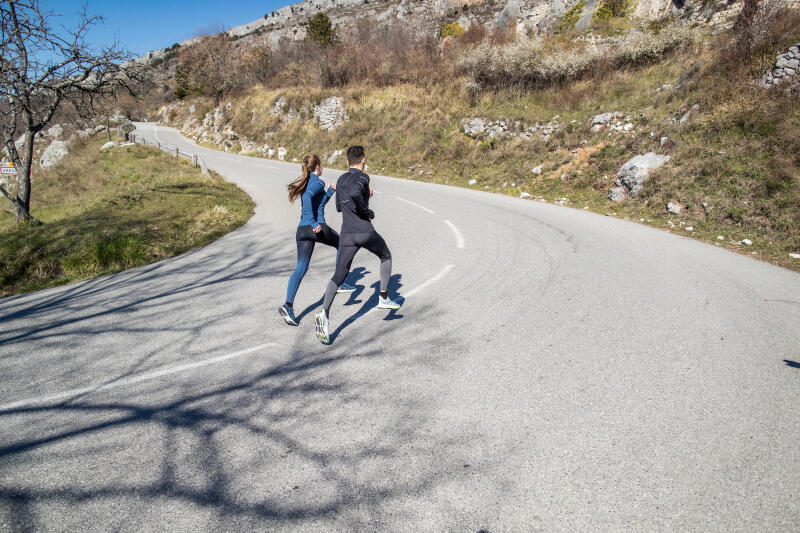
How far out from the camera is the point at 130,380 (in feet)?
12.0

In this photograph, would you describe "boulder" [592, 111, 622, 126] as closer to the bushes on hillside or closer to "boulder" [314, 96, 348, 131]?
the bushes on hillside

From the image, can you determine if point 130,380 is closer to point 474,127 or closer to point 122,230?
point 122,230

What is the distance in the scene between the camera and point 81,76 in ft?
37.8

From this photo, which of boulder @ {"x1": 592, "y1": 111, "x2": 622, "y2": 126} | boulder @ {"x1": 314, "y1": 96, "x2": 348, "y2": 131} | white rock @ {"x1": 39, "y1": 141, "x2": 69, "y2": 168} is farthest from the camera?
white rock @ {"x1": 39, "y1": 141, "x2": 69, "y2": 168}

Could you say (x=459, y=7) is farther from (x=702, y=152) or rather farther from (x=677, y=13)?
(x=702, y=152)

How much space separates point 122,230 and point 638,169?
1428 centimetres

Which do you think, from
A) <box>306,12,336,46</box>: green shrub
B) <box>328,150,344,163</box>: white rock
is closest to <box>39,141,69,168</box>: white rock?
<box>328,150,344,163</box>: white rock

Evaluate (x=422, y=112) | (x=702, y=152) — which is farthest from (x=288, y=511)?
(x=422, y=112)

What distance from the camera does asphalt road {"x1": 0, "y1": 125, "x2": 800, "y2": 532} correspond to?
7.59 ft

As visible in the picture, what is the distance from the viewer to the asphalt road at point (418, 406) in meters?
2.31

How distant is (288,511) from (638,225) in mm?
10376

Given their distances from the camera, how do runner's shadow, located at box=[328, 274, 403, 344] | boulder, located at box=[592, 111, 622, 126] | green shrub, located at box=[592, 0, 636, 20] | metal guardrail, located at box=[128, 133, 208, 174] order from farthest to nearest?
green shrub, located at box=[592, 0, 636, 20], metal guardrail, located at box=[128, 133, 208, 174], boulder, located at box=[592, 111, 622, 126], runner's shadow, located at box=[328, 274, 403, 344]

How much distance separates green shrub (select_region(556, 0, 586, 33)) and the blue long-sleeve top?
2619 centimetres

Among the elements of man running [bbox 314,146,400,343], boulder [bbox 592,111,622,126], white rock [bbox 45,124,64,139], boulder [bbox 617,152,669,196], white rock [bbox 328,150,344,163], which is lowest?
man running [bbox 314,146,400,343]
